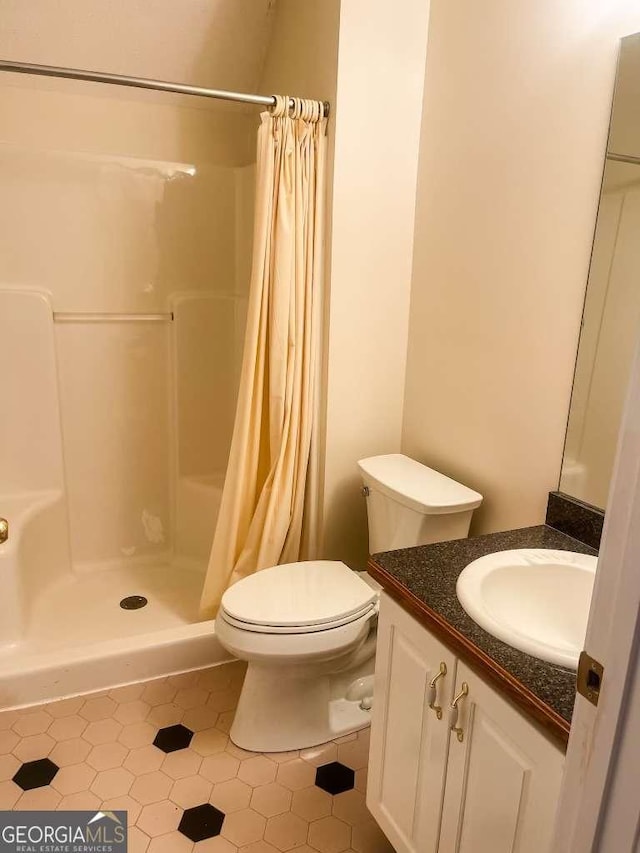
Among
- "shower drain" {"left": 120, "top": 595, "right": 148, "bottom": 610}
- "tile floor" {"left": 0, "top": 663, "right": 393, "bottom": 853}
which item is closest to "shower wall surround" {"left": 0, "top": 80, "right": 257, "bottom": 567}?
"shower drain" {"left": 120, "top": 595, "right": 148, "bottom": 610}

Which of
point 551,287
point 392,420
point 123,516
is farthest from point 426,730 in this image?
Answer: point 123,516

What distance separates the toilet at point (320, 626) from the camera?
65.1 inches

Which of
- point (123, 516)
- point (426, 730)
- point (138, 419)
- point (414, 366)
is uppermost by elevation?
point (414, 366)

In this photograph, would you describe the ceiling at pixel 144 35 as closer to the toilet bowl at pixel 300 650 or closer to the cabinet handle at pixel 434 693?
the toilet bowl at pixel 300 650

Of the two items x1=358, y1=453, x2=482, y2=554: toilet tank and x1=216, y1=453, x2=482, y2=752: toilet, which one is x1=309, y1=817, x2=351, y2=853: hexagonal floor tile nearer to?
x1=216, y1=453, x2=482, y2=752: toilet

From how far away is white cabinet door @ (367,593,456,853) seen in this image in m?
1.17

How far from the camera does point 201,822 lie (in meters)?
1.55

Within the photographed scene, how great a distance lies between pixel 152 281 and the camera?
2.64 meters

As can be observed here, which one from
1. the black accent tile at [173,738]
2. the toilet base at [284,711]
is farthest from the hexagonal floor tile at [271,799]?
the black accent tile at [173,738]

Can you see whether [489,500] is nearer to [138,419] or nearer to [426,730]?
[426,730]

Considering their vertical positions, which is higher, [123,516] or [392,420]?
[392,420]

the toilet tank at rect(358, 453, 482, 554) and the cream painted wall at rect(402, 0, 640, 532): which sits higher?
the cream painted wall at rect(402, 0, 640, 532)

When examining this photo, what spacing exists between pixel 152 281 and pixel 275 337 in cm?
88

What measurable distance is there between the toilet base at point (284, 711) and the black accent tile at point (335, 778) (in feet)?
0.29
